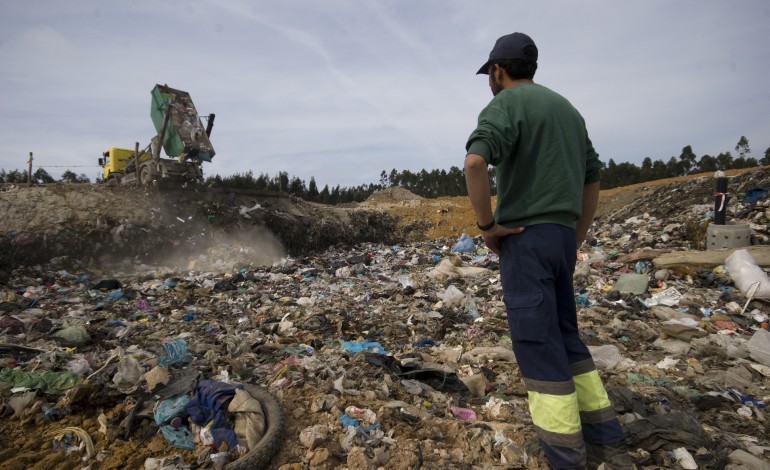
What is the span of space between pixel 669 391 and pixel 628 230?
269 inches

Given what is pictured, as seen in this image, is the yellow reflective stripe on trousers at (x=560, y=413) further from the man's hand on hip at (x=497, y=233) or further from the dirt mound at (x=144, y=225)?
the dirt mound at (x=144, y=225)

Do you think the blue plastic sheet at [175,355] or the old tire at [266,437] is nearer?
the old tire at [266,437]

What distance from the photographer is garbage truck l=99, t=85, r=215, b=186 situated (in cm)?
991

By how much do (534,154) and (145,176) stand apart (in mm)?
11031

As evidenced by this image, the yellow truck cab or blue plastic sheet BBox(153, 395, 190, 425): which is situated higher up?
the yellow truck cab

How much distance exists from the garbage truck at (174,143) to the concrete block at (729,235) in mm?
10370

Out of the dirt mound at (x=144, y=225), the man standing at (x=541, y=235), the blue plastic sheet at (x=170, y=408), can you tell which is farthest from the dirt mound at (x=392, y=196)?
the man standing at (x=541, y=235)

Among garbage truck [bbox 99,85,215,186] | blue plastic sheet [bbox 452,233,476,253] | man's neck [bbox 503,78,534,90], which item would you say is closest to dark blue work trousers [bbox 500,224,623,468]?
man's neck [bbox 503,78,534,90]

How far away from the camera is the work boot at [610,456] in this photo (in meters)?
1.76

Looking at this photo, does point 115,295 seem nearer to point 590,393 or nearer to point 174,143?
point 174,143

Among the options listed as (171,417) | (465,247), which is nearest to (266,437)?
(171,417)

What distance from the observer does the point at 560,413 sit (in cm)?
165

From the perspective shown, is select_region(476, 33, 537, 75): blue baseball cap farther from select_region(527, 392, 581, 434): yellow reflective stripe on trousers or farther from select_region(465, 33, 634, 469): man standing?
select_region(527, 392, 581, 434): yellow reflective stripe on trousers

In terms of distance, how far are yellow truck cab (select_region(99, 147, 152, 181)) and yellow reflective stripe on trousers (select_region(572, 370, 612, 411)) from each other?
13.0 metres
